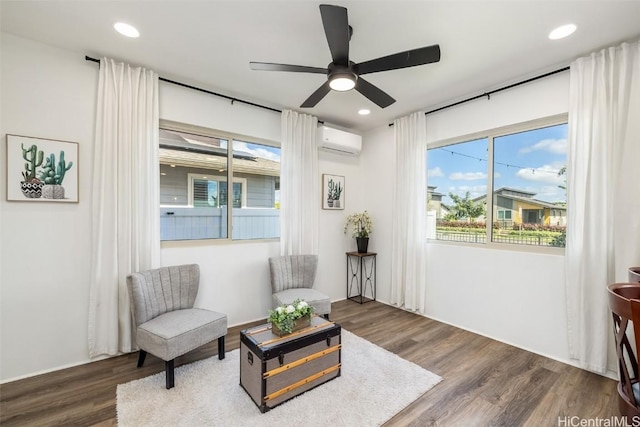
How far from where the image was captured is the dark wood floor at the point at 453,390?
193cm

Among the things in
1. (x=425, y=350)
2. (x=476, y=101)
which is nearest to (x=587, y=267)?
(x=425, y=350)

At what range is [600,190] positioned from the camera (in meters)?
2.40

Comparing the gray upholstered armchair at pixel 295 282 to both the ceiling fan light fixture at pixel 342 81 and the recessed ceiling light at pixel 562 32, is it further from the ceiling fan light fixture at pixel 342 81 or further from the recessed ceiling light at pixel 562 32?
the recessed ceiling light at pixel 562 32

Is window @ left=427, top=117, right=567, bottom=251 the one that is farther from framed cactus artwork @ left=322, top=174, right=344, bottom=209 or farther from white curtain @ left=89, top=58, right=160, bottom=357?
white curtain @ left=89, top=58, right=160, bottom=357

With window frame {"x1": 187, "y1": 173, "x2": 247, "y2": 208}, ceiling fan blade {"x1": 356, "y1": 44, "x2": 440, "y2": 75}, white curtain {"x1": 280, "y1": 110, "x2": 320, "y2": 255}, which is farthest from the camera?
white curtain {"x1": 280, "y1": 110, "x2": 320, "y2": 255}

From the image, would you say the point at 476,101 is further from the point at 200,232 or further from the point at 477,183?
the point at 200,232

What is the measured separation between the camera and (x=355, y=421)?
1882 millimetres

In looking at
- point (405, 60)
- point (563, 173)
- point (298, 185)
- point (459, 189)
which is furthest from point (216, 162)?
point (563, 173)

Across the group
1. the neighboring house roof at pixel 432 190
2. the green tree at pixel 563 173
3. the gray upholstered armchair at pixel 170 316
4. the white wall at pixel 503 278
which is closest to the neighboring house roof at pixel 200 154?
the gray upholstered armchair at pixel 170 316

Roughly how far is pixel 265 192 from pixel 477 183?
2.71 meters

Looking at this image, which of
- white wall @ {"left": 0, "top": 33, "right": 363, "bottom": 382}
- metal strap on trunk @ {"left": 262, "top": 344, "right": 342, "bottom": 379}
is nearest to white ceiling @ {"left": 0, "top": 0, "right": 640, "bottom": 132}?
white wall @ {"left": 0, "top": 33, "right": 363, "bottom": 382}

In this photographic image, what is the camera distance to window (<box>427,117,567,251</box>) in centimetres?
284

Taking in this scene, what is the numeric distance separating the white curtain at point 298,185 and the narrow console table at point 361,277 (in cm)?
98

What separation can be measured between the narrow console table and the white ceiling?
271cm
